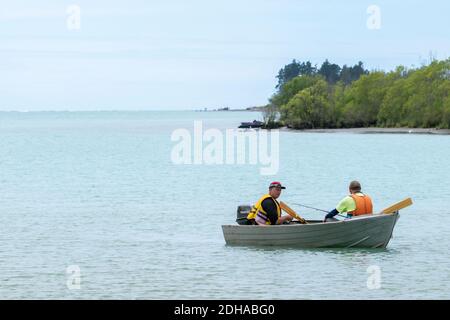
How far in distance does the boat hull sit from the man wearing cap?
0.88 ft

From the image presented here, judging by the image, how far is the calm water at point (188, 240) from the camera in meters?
25.7

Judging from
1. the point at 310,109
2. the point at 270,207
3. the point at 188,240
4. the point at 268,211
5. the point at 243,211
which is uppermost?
the point at 310,109

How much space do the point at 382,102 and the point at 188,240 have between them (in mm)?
150257

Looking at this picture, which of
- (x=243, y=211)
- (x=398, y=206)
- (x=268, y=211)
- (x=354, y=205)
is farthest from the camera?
(x=243, y=211)

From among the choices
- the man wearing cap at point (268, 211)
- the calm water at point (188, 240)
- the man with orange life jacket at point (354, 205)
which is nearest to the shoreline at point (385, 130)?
the calm water at point (188, 240)

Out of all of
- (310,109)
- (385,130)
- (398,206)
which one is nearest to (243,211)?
(398,206)

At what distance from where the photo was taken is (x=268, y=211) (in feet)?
95.9

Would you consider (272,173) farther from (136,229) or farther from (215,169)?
(136,229)

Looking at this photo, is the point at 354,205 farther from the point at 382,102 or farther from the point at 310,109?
the point at 310,109

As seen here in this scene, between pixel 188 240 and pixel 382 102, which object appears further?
pixel 382 102

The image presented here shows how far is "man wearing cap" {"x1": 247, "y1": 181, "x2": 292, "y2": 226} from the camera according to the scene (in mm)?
28859

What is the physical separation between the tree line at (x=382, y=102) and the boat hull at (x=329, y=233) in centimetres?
13543

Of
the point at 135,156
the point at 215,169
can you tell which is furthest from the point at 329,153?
the point at 215,169

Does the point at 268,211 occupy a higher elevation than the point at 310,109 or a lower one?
lower
